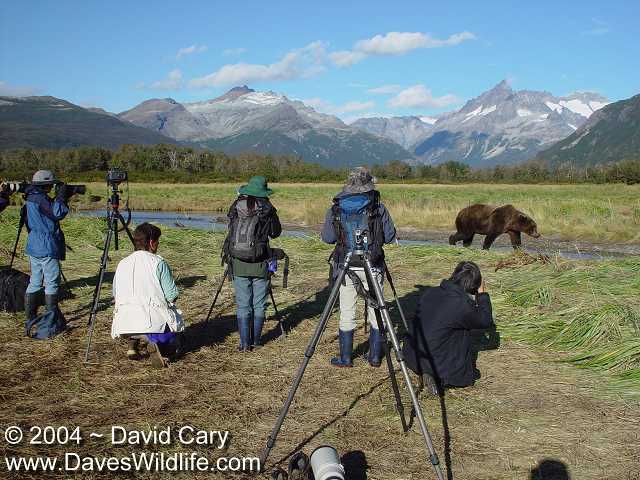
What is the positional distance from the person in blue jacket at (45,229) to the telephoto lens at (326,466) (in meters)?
4.85

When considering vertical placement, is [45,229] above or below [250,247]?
above

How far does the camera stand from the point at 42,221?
690 centimetres

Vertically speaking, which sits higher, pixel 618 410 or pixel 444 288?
pixel 444 288

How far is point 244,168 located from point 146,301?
8984 centimetres

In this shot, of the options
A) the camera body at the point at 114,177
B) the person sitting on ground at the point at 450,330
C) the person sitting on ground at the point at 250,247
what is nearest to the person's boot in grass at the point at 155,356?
the person sitting on ground at the point at 250,247

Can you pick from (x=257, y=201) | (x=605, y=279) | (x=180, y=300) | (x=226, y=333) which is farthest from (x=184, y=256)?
(x=605, y=279)

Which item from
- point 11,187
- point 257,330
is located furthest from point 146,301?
point 11,187

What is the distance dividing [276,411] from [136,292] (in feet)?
6.67

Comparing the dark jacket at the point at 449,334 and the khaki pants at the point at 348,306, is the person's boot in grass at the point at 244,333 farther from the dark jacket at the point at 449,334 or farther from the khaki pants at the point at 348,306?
the dark jacket at the point at 449,334

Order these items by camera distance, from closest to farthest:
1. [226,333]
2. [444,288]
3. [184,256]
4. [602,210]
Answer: [444,288] < [226,333] < [184,256] < [602,210]

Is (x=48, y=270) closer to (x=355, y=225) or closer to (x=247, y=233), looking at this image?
(x=247, y=233)

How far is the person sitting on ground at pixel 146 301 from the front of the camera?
19.3 ft

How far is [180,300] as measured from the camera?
9.17 metres

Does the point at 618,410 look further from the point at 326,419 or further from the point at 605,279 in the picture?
the point at 605,279
